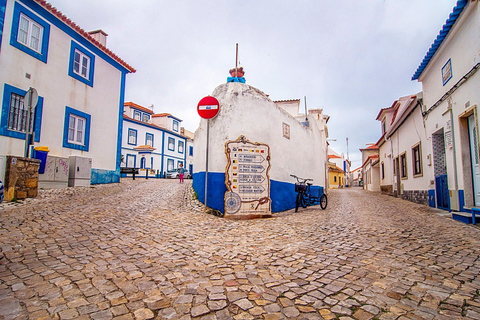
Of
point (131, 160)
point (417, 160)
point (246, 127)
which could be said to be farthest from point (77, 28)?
point (131, 160)

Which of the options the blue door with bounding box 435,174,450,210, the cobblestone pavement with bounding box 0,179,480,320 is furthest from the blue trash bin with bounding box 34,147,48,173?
the blue door with bounding box 435,174,450,210

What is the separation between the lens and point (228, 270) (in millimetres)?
3363

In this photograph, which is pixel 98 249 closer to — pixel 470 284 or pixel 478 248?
pixel 470 284

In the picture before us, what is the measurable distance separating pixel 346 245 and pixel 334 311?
91.5 inches

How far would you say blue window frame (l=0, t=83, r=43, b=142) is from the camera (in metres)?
9.17

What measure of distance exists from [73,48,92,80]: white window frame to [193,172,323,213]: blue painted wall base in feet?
26.5

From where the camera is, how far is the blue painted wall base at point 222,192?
7.63 m

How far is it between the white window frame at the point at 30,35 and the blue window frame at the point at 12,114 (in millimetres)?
1829

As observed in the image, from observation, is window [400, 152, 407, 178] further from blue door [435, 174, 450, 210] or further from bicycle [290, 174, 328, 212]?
bicycle [290, 174, 328, 212]

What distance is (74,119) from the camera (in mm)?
12078

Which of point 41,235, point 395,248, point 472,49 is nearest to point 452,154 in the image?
point 472,49

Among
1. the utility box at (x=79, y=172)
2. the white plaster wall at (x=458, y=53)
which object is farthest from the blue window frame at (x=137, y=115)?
the white plaster wall at (x=458, y=53)

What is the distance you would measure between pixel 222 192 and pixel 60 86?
29.1 feet

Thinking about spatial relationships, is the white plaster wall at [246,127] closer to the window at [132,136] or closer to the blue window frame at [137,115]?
the window at [132,136]
